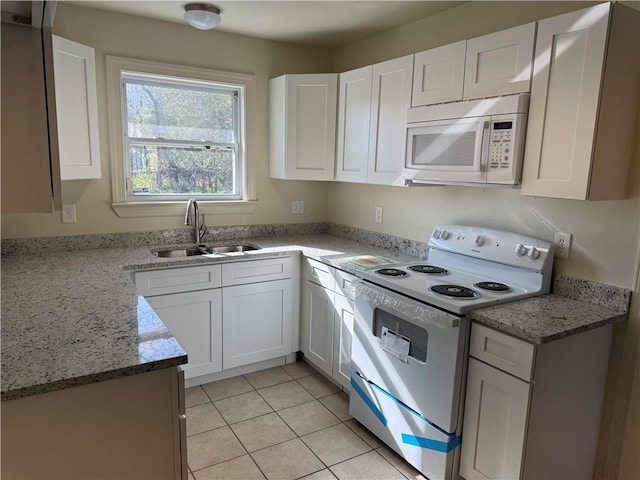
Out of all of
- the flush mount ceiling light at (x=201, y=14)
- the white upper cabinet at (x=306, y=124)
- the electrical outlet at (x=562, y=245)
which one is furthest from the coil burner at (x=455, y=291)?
the flush mount ceiling light at (x=201, y=14)

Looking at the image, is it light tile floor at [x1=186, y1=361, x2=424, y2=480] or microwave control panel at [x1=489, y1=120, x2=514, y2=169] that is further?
light tile floor at [x1=186, y1=361, x2=424, y2=480]

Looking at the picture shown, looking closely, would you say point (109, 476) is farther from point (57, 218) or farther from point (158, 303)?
point (57, 218)

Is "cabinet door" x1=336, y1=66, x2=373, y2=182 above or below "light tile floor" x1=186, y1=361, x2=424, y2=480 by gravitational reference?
above

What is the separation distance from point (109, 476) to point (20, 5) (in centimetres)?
129

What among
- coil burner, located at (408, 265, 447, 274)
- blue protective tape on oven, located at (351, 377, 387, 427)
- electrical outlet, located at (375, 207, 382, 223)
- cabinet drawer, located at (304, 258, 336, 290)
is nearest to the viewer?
blue protective tape on oven, located at (351, 377, 387, 427)

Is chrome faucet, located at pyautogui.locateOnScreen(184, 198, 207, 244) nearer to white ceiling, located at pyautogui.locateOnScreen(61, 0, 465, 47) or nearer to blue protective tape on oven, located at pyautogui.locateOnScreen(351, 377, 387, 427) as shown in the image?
white ceiling, located at pyautogui.locateOnScreen(61, 0, 465, 47)

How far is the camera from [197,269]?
2.71m

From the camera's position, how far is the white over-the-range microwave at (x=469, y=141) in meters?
1.92

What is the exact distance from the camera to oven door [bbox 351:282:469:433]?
6.13 ft

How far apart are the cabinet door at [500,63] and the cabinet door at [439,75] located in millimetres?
50

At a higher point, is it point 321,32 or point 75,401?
point 321,32

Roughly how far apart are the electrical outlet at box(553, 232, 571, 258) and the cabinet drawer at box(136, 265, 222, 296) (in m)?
1.93

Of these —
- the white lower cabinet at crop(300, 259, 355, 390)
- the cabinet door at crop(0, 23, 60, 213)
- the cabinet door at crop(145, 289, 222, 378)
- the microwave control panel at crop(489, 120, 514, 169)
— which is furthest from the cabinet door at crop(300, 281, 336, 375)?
the cabinet door at crop(0, 23, 60, 213)

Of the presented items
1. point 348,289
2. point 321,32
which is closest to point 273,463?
point 348,289
